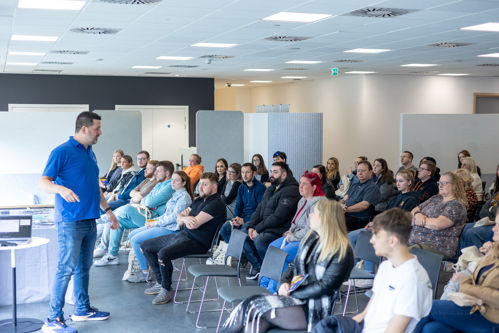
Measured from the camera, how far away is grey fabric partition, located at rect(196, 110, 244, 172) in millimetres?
10508

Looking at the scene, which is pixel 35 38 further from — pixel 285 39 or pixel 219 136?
pixel 219 136

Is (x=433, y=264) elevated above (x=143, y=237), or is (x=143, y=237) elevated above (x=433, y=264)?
(x=433, y=264)

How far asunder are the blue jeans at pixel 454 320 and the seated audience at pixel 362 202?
2.96 metres

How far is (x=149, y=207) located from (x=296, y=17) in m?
2.80

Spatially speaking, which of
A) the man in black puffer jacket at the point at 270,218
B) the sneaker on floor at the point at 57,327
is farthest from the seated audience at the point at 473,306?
the sneaker on floor at the point at 57,327

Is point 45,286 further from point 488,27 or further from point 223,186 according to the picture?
point 488,27

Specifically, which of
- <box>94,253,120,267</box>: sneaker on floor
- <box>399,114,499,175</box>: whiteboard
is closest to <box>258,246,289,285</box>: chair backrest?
<box>94,253,120,267</box>: sneaker on floor

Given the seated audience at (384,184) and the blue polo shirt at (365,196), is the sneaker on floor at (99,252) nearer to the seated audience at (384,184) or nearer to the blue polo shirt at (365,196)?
the blue polo shirt at (365,196)

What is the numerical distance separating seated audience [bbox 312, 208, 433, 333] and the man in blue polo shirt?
2.14m

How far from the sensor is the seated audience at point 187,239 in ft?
16.8

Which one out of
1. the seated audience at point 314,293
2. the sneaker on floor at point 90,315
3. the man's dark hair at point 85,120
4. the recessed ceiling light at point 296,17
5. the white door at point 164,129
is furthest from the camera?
the white door at point 164,129

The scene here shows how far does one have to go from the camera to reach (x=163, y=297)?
509cm

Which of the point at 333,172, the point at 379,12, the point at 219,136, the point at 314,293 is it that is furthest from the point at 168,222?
the point at 219,136

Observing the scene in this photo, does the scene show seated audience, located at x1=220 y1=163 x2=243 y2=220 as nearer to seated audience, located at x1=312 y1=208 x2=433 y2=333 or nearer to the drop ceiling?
the drop ceiling
